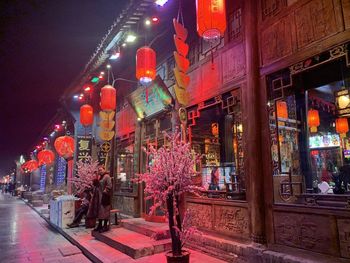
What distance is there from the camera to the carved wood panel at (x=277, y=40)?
5621 millimetres

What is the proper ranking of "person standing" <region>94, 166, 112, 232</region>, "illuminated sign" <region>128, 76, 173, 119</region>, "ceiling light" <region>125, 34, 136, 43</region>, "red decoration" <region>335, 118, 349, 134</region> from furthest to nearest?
1. "ceiling light" <region>125, 34, 136, 43</region>
2. "illuminated sign" <region>128, 76, 173, 119</region>
3. "person standing" <region>94, 166, 112, 232</region>
4. "red decoration" <region>335, 118, 349, 134</region>

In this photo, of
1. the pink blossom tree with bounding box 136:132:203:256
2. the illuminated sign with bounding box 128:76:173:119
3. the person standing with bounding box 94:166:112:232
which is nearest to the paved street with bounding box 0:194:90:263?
the person standing with bounding box 94:166:112:232

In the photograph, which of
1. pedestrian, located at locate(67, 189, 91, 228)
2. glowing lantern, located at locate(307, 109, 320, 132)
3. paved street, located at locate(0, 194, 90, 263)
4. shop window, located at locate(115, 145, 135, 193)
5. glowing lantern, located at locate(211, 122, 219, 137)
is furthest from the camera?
shop window, located at locate(115, 145, 135, 193)

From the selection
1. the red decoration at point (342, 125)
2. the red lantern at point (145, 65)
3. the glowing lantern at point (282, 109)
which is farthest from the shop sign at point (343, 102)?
the red lantern at point (145, 65)

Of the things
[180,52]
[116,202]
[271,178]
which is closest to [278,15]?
[180,52]

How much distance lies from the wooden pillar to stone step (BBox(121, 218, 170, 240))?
2867 millimetres

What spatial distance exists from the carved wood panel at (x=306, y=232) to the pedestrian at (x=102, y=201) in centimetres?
578

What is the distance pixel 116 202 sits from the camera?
1370 cm

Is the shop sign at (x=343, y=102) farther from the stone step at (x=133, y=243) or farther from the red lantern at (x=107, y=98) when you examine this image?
the red lantern at (x=107, y=98)

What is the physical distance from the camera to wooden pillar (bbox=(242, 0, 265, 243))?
18.9ft

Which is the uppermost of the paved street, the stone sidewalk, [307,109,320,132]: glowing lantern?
[307,109,320,132]: glowing lantern

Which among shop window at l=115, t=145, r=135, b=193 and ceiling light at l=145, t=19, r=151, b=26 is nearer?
ceiling light at l=145, t=19, r=151, b=26

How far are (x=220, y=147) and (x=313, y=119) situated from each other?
3658 millimetres

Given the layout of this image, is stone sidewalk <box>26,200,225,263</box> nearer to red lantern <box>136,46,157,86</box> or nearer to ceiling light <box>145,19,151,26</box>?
red lantern <box>136,46,157,86</box>
